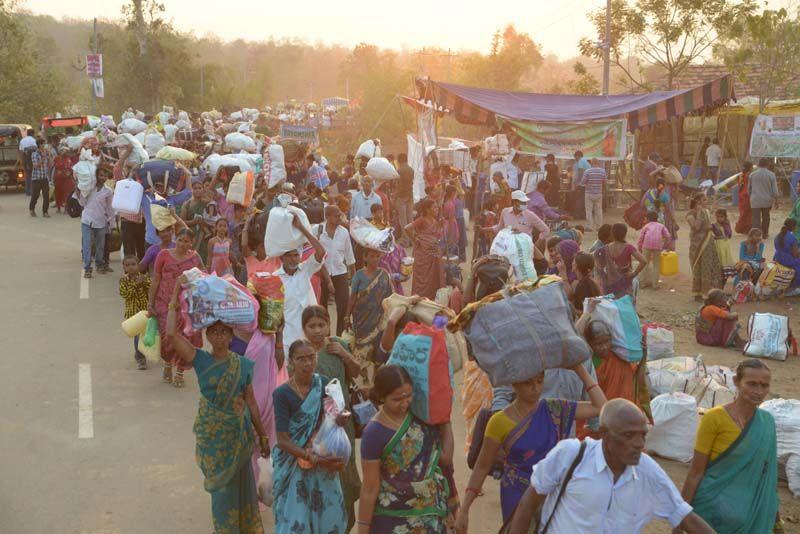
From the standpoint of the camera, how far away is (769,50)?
28094 millimetres

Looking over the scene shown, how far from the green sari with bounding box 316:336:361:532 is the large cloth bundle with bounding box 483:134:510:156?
1408 cm

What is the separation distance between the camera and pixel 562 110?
1947cm

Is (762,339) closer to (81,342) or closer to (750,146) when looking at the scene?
(81,342)

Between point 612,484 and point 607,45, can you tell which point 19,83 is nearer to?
point 607,45

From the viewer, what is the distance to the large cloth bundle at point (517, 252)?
25.0 ft

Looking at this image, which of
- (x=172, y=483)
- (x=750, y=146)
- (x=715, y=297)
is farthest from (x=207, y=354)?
(x=750, y=146)

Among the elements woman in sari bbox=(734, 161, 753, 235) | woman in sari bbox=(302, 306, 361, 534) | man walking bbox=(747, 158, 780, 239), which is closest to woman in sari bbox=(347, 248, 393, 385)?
woman in sari bbox=(302, 306, 361, 534)

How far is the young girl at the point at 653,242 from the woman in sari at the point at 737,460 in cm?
849

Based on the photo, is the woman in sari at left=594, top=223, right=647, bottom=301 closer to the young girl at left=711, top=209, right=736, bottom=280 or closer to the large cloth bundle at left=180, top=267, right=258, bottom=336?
the young girl at left=711, top=209, right=736, bottom=280

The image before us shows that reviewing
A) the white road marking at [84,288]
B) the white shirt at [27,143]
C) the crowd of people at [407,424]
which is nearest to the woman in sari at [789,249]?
the crowd of people at [407,424]

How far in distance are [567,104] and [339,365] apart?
16391mm

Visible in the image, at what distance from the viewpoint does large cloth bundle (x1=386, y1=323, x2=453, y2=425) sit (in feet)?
13.2

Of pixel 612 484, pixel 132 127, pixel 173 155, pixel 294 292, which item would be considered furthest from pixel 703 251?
pixel 132 127

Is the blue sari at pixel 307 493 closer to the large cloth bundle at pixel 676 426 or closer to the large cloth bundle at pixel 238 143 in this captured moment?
the large cloth bundle at pixel 676 426
